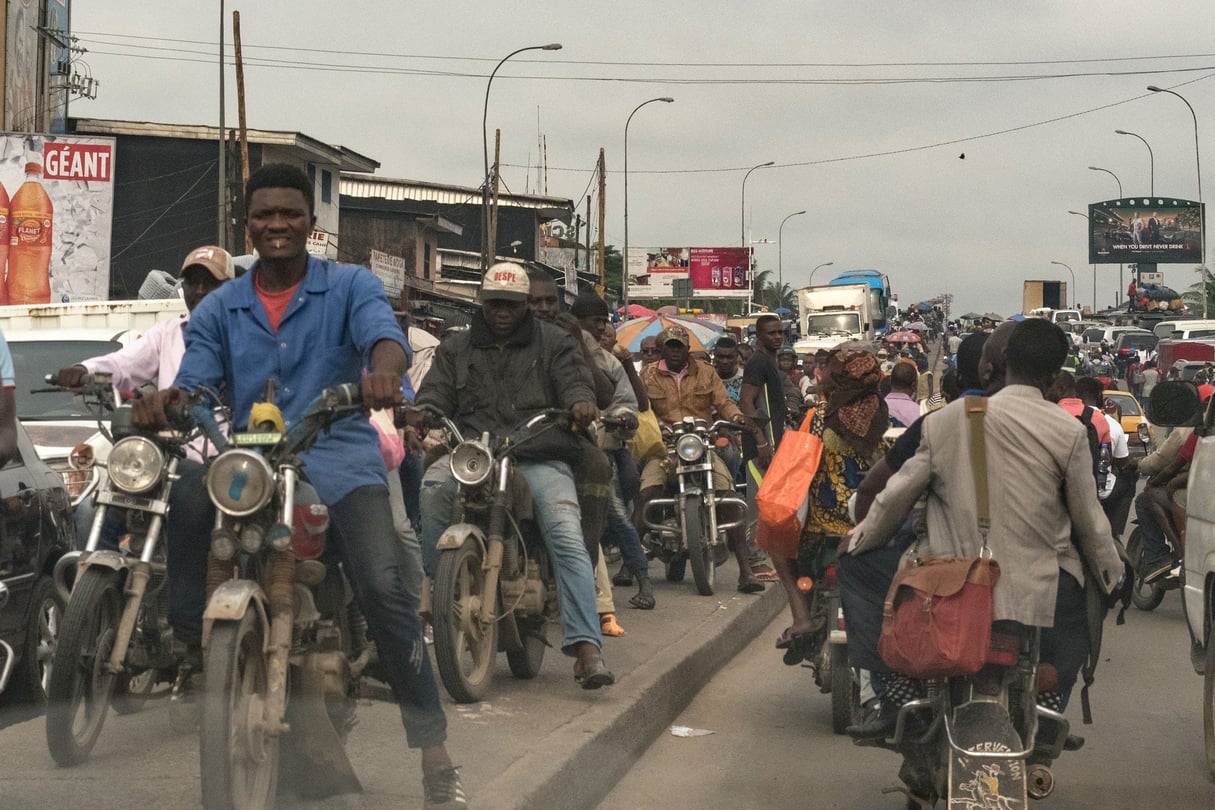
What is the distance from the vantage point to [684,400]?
12.5 meters

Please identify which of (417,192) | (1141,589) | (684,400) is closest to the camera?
(684,400)

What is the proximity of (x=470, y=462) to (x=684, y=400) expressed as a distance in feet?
18.5

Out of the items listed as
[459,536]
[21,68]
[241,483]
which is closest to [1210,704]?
[459,536]

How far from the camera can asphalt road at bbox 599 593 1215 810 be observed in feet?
21.1

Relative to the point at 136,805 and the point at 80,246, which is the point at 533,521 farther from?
the point at 80,246

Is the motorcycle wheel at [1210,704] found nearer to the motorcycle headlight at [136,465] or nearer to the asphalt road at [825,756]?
the asphalt road at [825,756]

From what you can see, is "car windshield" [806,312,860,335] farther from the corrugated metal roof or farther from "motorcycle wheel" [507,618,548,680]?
"motorcycle wheel" [507,618,548,680]

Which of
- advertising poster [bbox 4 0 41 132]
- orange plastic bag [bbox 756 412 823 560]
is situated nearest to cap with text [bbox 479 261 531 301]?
orange plastic bag [bbox 756 412 823 560]

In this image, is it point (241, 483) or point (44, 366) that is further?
point (44, 366)

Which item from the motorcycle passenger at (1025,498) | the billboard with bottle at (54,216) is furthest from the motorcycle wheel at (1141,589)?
the billboard with bottle at (54,216)

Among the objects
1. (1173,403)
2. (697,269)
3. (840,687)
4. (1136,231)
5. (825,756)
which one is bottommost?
(825,756)

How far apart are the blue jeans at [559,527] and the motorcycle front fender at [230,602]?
3.05 m

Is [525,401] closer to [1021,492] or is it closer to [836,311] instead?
[1021,492]

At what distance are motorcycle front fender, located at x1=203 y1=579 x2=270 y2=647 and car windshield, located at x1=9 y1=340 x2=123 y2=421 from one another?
661cm
